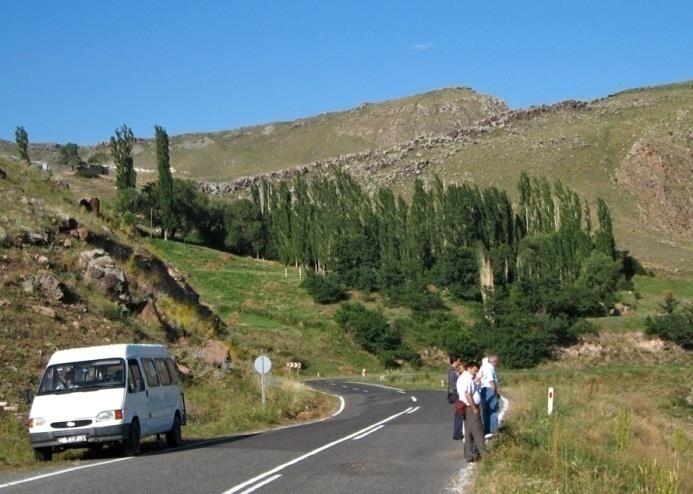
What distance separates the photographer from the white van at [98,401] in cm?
1589

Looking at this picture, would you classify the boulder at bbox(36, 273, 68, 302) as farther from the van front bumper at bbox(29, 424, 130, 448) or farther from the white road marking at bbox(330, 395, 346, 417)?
the white road marking at bbox(330, 395, 346, 417)

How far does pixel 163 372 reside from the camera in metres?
19.2

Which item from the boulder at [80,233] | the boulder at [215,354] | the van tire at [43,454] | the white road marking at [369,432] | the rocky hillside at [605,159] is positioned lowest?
the white road marking at [369,432]

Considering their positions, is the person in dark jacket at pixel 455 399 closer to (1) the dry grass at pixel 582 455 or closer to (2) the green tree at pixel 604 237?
(1) the dry grass at pixel 582 455

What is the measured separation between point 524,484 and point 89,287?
1911 centimetres

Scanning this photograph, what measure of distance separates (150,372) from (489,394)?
22.5 ft

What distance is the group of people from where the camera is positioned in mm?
15211

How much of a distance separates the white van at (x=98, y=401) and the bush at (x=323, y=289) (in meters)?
69.9

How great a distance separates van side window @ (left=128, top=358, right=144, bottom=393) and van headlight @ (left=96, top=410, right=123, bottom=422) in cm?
78

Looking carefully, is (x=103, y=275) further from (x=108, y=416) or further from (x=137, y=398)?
(x=108, y=416)

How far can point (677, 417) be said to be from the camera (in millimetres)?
38531

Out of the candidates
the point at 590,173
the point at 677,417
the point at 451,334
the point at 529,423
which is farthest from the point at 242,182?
the point at 529,423

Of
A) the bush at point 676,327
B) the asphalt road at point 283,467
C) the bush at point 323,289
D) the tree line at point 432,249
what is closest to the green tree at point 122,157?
the tree line at point 432,249

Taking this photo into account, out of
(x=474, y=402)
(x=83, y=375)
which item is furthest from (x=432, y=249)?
(x=474, y=402)
